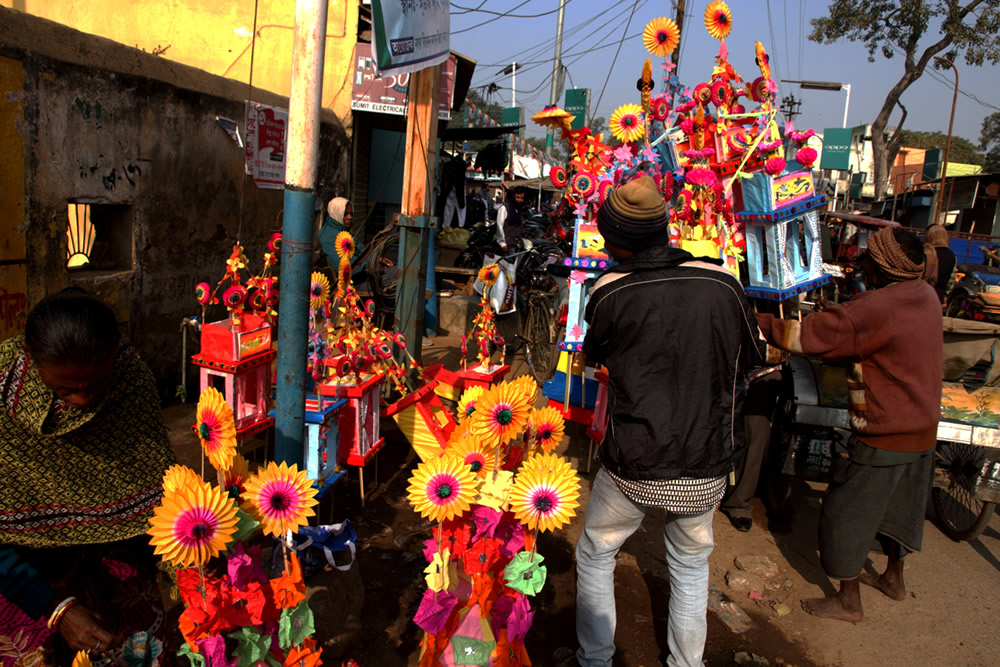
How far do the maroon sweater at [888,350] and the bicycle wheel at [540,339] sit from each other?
4.29m

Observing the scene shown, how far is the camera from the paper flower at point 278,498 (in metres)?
1.93

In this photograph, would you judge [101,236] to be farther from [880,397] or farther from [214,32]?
[214,32]

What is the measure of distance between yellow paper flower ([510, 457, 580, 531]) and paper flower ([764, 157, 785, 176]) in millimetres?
2404

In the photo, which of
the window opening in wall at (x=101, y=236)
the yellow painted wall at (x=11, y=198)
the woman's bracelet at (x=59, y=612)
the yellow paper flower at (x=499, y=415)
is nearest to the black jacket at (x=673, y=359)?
the yellow paper flower at (x=499, y=415)

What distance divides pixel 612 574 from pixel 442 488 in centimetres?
79

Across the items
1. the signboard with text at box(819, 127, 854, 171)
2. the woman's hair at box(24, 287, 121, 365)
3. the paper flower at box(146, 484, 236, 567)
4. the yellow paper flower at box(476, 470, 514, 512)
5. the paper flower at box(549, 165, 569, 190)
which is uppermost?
the signboard with text at box(819, 127, 854, 171)

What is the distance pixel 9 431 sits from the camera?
1578 mm

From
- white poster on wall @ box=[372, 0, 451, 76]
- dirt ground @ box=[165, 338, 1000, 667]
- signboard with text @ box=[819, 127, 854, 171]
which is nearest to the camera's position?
dirt ground @ box=[165, 338, 1000, 667]

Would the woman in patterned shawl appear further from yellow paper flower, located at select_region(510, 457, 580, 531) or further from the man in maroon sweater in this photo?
the man in maroon sweater

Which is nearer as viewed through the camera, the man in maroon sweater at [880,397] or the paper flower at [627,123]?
the man in maroon sweater at [880,397]

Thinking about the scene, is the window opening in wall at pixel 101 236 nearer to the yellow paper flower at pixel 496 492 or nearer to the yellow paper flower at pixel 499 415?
the yellow paper flower at pixel 499 415

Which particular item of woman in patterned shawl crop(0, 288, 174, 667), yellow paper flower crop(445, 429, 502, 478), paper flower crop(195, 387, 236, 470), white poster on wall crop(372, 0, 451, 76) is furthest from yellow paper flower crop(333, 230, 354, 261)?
woman in patterned shawl crop(0, 288, 174, 667)

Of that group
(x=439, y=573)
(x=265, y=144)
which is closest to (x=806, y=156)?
(x=439, y=573)

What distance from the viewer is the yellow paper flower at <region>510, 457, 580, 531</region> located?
222 centimetres
